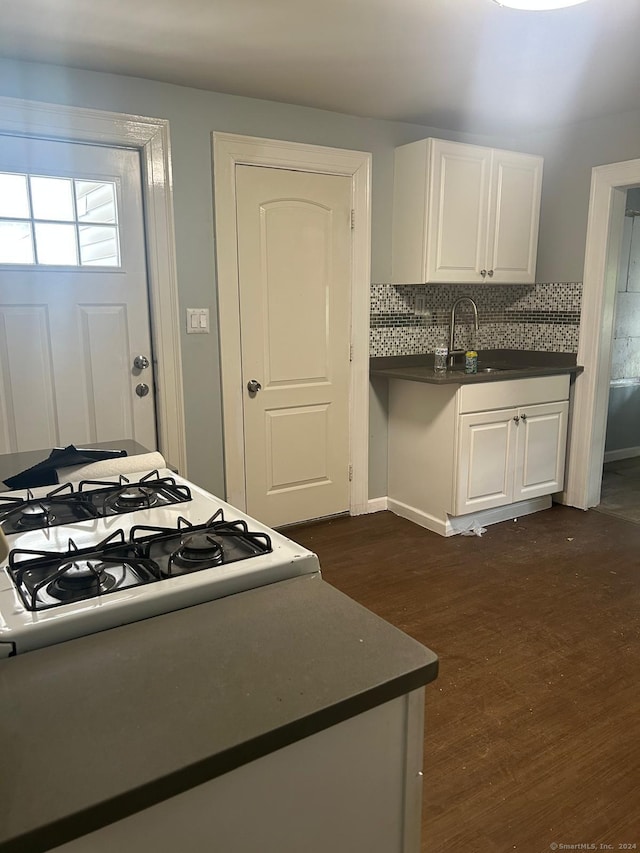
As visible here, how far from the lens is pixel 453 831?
1.62 meters

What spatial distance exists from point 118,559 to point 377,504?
304 cm

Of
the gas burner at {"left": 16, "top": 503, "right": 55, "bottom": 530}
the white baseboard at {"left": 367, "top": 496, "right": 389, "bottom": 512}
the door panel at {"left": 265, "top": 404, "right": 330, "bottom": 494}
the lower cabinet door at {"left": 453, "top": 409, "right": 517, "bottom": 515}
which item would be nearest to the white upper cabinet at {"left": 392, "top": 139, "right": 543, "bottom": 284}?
the lower cabinet door at {"left": 453, "top": 409, "right": 517, "bottom": 515}

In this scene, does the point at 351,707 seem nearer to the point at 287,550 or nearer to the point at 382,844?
the point at 382,844

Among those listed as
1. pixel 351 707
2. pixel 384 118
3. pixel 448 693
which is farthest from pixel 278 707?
pixel 384 118

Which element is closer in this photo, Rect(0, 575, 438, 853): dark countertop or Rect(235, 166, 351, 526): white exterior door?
Rect(0, 575, 438, 853): dark countertop

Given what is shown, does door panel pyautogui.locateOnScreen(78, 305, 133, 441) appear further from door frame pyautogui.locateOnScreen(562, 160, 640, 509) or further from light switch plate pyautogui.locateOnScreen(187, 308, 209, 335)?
door frame pyautogui.locateOnScreen(562, 160, 640, 509)

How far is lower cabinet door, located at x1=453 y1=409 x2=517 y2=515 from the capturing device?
3.49 meters

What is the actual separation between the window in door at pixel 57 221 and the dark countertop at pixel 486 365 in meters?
1.64

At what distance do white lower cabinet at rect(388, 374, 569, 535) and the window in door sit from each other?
1846 millimetres

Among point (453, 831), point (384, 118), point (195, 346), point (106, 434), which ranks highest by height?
point (384, 118)

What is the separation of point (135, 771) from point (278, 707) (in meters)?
0.18

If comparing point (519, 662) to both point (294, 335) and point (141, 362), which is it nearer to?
point (294, 335)

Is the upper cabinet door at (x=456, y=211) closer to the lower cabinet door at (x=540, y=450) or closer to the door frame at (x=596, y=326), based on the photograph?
the door frame at (x=596, y=326)

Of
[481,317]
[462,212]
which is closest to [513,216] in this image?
[462,212]
